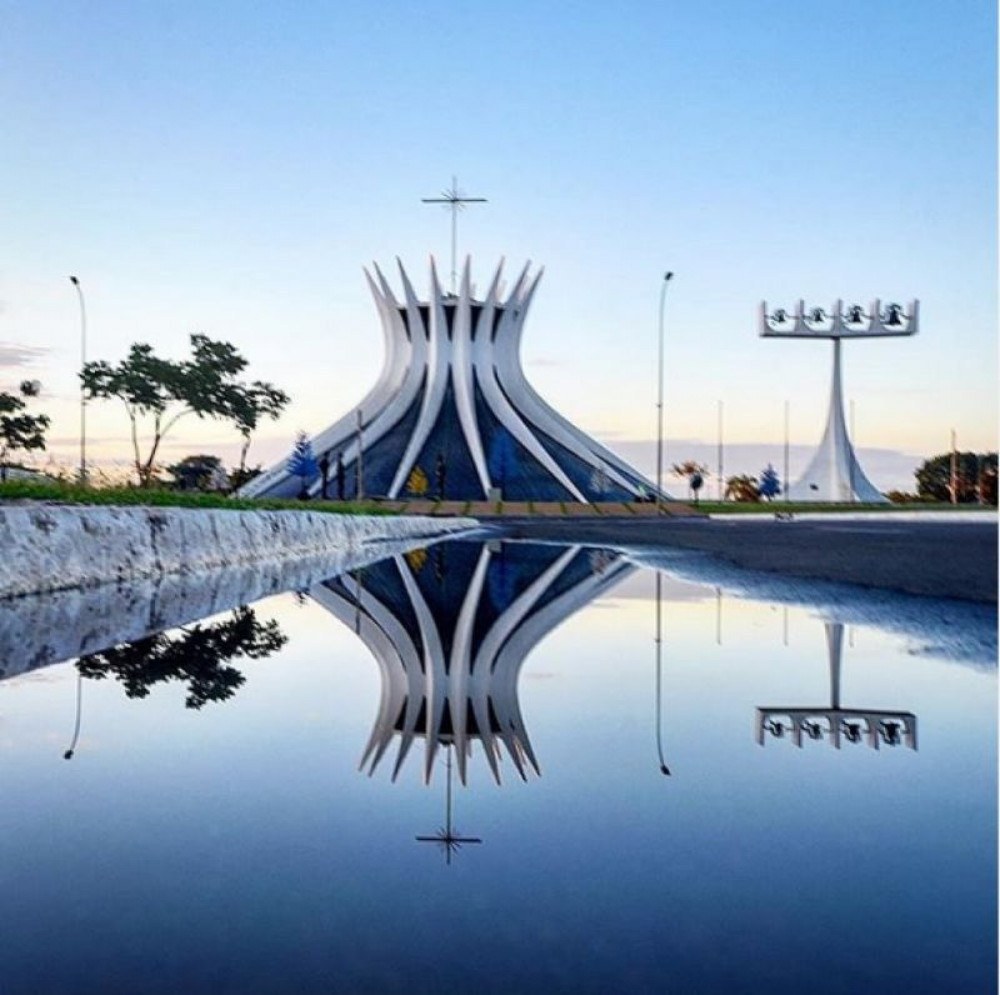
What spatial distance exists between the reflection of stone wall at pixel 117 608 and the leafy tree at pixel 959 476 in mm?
117675

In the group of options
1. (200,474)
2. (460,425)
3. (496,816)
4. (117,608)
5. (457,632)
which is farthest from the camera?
(460,425)

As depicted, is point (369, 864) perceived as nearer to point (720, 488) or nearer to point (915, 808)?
point (915, 808)

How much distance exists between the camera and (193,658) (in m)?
7.10

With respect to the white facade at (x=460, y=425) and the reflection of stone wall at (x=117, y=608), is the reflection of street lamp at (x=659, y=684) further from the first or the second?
the white facade at (x=460, y=425)

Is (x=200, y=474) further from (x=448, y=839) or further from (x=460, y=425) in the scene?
(x=448, y=839)

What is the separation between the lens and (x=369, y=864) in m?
2.97

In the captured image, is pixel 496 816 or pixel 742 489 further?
pixel 742 489

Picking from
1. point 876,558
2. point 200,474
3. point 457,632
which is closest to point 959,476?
point 200,474

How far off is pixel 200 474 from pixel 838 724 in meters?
81.3

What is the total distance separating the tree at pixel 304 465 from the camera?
91.2 metres

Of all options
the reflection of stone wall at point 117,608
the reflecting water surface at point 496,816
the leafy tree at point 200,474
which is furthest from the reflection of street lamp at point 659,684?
the leafy tree at point 200,474

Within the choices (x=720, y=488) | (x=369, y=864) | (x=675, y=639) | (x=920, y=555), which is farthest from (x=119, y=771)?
(x=720, y=488)

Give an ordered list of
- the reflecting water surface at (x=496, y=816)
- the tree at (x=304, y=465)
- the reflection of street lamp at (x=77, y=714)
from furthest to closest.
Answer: the tree at (x=304, y=465)
the reflection of street lamp at (x=77, y=714)
the reflecting water surface at (x=496, y=816)

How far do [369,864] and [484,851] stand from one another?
12.3 inches
